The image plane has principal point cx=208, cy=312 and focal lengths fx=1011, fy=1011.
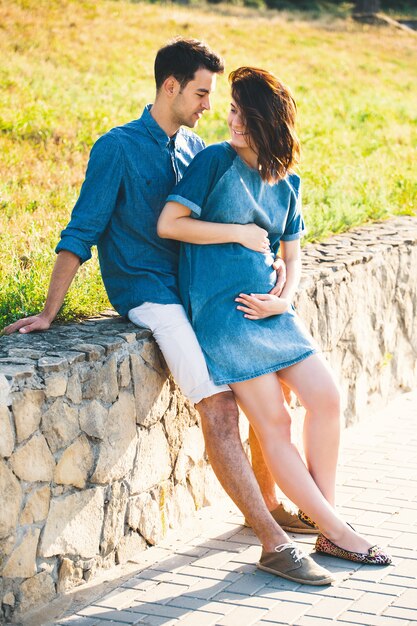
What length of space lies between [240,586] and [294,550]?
0.81ft

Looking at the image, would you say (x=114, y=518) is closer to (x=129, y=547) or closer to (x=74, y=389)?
(x=129, y=547)

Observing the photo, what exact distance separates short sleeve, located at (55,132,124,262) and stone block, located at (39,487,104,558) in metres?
0.95

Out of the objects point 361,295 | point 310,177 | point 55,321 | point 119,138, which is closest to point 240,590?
point 55,321

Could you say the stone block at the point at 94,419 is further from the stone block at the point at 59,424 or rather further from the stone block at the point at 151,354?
the stone block at the point at 151,354

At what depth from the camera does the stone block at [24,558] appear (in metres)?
3.54

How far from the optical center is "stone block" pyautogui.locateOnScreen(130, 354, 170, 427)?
411cm

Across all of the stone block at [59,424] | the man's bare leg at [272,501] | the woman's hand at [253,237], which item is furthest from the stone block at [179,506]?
the woman's hand at [253,237]

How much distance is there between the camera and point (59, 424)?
12.1 feet

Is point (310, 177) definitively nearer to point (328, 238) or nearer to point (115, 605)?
point (328, 238)

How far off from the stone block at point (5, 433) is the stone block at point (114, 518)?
25.2 inches

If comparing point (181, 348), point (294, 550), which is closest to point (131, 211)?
point (181, 348)

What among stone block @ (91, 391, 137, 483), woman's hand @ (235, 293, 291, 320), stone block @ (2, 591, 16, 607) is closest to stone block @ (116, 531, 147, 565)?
stone block @ (91, 391, 137, 483)

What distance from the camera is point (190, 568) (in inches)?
159

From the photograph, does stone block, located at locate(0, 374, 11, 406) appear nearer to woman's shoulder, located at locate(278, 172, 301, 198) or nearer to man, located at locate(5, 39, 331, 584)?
man, located at locate(5, 39, 331, 584)
